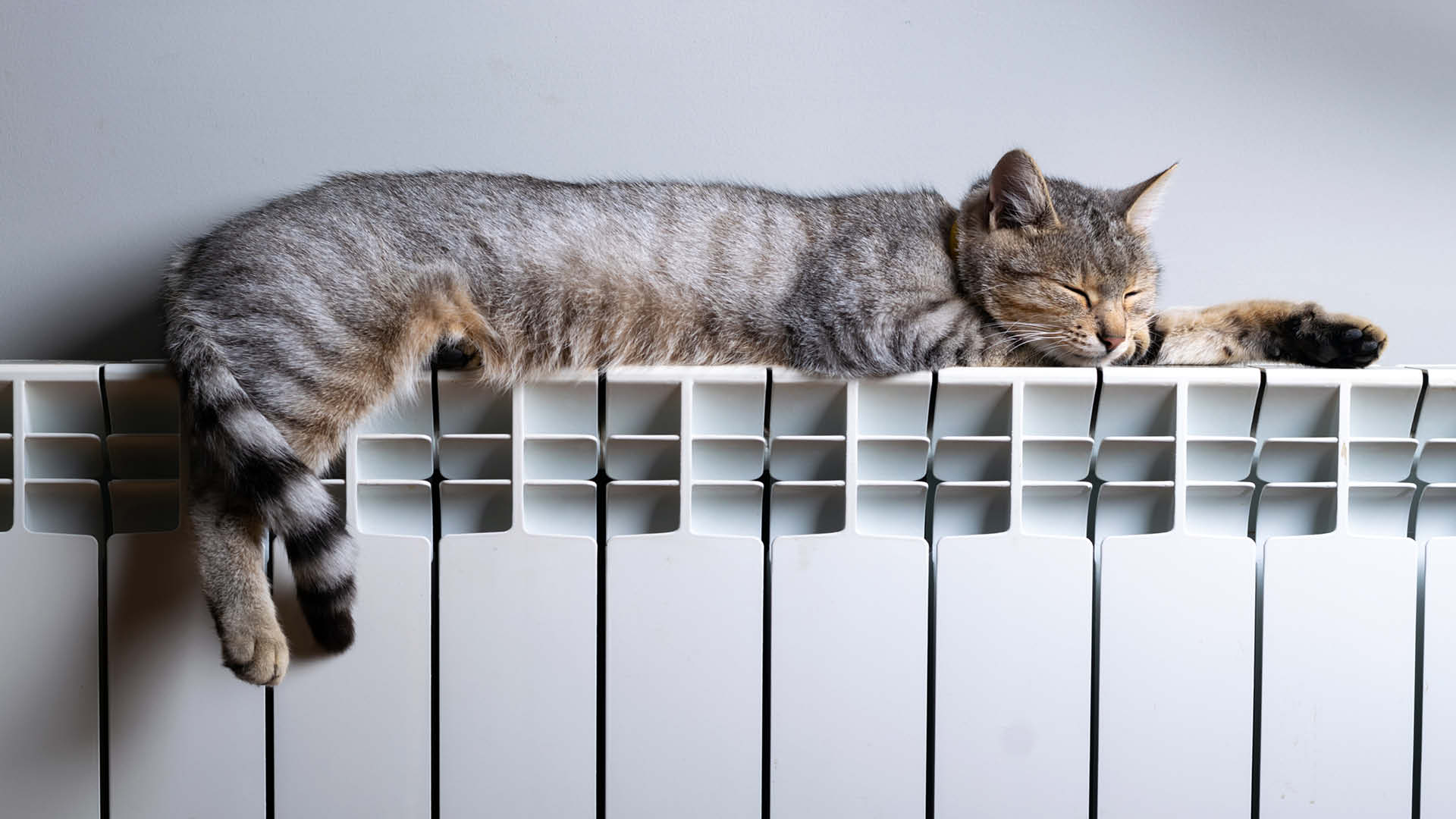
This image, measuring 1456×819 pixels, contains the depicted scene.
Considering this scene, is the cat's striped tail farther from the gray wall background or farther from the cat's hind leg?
the gray wall background

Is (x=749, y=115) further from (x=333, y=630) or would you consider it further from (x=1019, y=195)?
(x=333, y=630)

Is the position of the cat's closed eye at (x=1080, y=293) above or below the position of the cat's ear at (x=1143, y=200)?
below

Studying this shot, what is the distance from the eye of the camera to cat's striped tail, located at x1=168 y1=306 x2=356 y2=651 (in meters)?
0.77

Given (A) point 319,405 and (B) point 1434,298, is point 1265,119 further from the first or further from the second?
(A) point 319,405

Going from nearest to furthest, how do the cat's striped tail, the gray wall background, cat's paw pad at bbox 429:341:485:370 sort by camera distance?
the cat's striped tail
cat's paw pad at bbox 429:341:485:370
the gray wall background

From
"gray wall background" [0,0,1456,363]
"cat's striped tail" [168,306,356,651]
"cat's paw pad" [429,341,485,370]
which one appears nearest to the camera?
"cat's striped tail" [168,306,356,651]

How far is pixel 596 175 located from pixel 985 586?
778 mm

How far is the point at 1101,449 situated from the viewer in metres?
0.86

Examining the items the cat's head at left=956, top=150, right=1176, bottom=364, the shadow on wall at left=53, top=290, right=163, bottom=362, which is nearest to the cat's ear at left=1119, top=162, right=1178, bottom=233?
the cat's head at left=956, top=150, right=1176, bottom=364

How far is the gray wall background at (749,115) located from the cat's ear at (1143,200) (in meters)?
0.17

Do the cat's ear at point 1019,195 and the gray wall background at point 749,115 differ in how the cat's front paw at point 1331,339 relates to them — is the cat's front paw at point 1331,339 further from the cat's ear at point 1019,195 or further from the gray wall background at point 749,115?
the cat's ear at point 1019,195

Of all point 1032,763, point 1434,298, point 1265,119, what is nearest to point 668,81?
point 1265,119

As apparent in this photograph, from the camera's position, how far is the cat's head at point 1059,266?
3.10 ft

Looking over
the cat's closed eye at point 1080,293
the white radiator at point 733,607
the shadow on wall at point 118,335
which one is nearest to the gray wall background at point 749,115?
the shadow on wall at point 118,335
